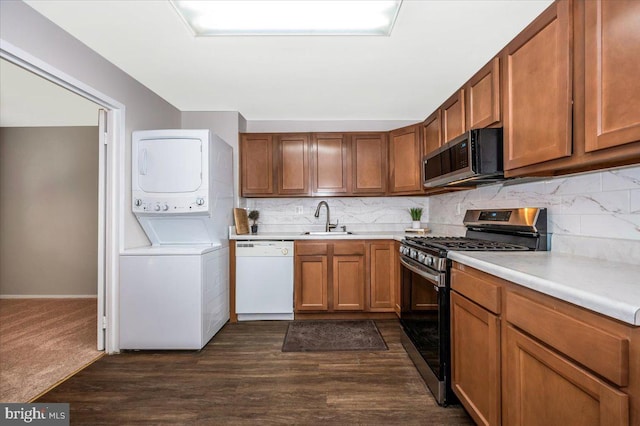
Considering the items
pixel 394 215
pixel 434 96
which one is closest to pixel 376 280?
pixel 394 215

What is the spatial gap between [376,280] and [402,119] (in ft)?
6.88

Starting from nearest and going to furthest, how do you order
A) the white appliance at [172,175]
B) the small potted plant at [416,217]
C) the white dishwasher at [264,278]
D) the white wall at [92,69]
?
the white wall at [92,69] → the white appliance at [172,175] → the white dishwasher at [264,278] → the small potted plant at [416,217]

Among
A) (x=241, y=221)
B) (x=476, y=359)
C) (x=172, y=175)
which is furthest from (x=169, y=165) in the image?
(x=476, y=359)

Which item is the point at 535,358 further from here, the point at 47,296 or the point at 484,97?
the point at 47,296

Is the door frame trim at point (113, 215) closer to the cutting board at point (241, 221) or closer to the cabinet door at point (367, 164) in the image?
the cutting board at point (241, 221)

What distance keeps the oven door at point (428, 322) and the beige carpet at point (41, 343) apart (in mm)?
2494

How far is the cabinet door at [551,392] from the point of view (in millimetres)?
847

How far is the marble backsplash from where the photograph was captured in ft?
13.2

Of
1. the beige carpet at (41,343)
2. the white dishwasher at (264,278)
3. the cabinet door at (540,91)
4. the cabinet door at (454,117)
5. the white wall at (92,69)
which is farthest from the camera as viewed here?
the white dishwasher at (264,278)

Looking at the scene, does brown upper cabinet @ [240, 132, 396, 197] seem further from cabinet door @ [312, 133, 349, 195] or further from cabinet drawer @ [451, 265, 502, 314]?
cabinet drawer @ [451, 265, 502, 314]

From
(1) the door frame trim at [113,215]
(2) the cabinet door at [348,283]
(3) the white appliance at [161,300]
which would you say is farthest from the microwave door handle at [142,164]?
(2) the cabinet door at [348,283]

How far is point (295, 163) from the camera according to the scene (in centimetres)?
375

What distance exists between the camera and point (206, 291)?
275 centimetres

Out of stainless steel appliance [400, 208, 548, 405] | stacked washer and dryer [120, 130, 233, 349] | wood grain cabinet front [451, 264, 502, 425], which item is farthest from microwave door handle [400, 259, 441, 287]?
stacked washer and dryer [120, 130, 233, 349]
